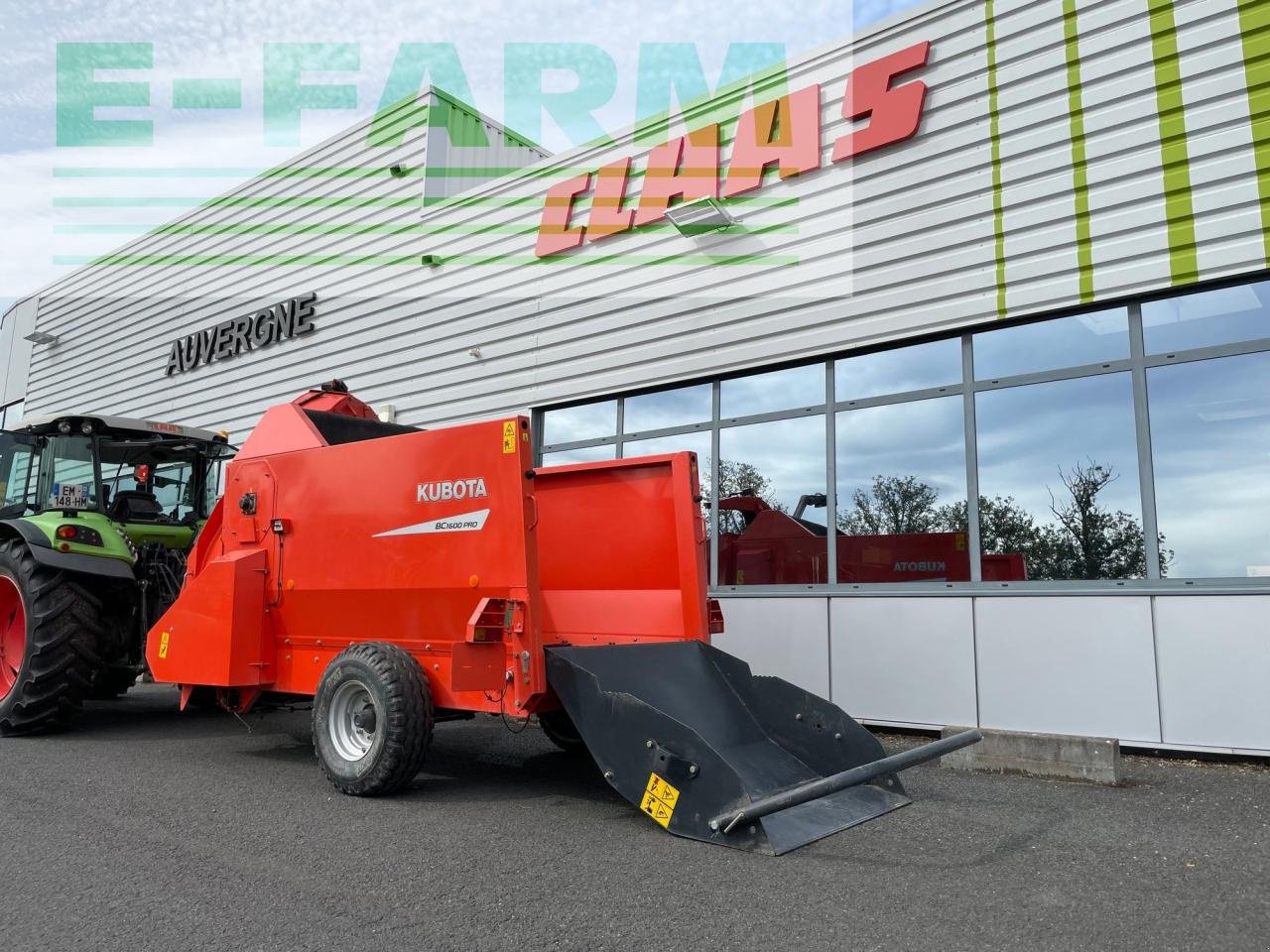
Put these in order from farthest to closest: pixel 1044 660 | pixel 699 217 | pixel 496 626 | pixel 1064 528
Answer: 1. pixel 699 217
2. pixel 1064 528
3. pixel 1044 660
4. pixel 496 626

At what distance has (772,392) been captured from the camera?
333 inches

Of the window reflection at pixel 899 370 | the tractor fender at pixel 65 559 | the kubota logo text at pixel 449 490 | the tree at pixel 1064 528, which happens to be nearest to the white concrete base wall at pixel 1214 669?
the tree at pixel 1064 528

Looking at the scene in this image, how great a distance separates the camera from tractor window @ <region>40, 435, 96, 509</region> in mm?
7637

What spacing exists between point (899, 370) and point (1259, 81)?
3.07 metres

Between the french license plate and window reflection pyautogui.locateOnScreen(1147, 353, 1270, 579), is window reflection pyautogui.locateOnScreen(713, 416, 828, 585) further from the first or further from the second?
the french license plate

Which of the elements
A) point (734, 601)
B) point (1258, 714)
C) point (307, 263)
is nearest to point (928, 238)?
point (734, 601)

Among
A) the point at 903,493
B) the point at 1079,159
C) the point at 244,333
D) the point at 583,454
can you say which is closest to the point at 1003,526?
the point at 903,493

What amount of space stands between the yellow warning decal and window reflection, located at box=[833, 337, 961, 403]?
4.60m

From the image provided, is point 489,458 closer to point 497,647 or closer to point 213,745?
point 497,647

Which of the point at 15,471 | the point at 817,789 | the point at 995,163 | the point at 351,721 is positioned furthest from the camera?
the point at 15,471


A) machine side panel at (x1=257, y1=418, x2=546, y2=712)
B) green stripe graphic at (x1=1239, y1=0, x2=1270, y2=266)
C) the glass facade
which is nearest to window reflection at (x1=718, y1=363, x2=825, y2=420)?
the glass facade

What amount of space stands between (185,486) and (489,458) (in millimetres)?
4796

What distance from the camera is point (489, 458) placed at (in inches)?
194

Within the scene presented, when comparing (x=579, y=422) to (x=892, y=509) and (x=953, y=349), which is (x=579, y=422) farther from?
(x=953, y=349)
